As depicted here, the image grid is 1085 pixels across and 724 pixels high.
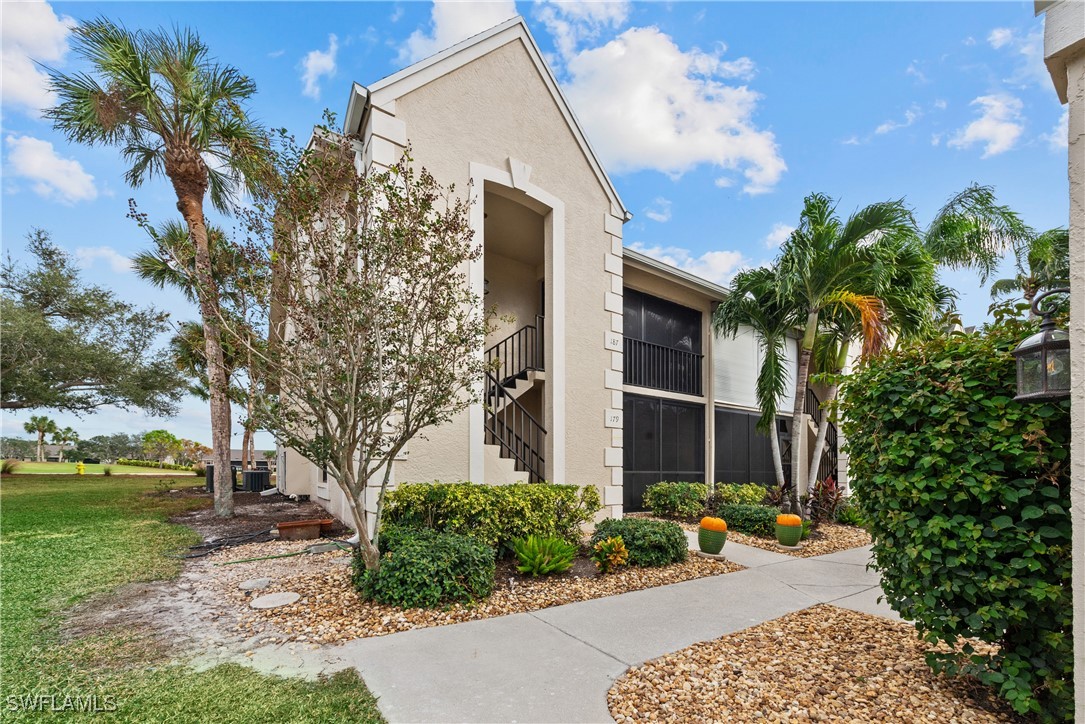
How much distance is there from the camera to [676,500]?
10.1 meters

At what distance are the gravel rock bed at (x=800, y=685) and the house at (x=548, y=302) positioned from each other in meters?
3.34

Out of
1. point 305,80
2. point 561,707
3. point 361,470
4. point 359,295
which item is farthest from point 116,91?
point 561,707

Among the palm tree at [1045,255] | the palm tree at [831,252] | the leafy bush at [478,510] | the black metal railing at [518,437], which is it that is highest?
the palm tree at [1045,255]

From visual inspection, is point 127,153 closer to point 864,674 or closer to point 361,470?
point 361,470

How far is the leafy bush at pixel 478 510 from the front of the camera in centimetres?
579

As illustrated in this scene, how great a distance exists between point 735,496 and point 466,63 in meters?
9.11

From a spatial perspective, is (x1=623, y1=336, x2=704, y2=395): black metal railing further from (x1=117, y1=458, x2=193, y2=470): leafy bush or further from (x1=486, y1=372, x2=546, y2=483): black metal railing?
(x1=117, y1=458, x2=193, y2=470): leafy bush

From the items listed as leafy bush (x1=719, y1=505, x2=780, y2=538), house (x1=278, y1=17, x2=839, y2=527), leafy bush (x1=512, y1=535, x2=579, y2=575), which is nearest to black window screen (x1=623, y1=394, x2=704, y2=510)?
house (x1=278, y1=17, x2=839, y2=527)

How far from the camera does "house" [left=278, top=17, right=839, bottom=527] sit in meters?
7.11

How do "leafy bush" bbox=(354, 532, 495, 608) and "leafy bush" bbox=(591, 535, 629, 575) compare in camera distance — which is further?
"leafy bush" bbox=(591, 535, 629, 575)

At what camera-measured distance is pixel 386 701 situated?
300cm

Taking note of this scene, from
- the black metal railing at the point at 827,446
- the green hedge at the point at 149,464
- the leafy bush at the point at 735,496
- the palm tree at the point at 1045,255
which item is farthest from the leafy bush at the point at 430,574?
the green hedge at the point at 149,464

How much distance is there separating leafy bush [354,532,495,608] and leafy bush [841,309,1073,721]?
327 cm

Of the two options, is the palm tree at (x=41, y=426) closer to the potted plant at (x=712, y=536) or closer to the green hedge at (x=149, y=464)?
the green hedge at (x=149, y=464)
